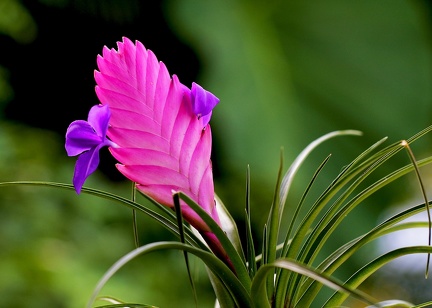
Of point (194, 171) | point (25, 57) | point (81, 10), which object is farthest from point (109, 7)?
point (194, 171)

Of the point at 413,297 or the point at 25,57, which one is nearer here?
the point at 413,297

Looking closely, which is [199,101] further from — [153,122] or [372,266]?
[372,266]

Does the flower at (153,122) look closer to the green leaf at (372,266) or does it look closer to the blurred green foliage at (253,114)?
the green leaf at (372,266)

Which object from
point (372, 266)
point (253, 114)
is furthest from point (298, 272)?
point (253, 114)

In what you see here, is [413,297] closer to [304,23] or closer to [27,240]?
[304,23]

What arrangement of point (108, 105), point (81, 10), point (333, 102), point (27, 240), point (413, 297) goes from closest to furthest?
point (108, 105), point (27, 240), point (333, 102), point (413, 297), point (81, 10)

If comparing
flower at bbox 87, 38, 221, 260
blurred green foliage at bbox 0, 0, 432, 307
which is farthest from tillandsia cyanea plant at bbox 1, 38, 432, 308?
blurred green foliage at bbox 0, 0, 432, 307

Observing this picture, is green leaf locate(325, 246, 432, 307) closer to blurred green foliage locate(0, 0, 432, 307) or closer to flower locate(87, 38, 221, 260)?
flower locate(87, 38, 221, 260)

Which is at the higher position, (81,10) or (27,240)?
(81,10)
